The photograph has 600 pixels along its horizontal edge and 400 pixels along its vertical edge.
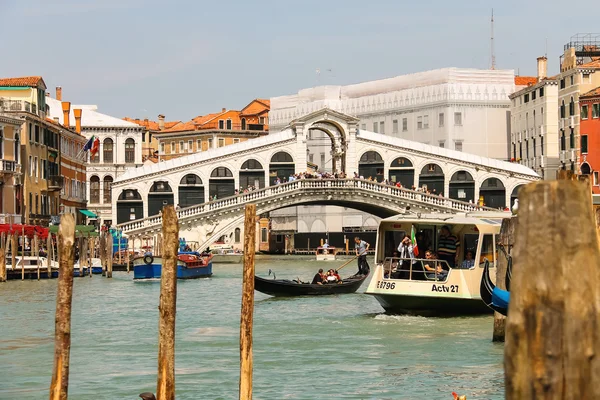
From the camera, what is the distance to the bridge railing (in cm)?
3819

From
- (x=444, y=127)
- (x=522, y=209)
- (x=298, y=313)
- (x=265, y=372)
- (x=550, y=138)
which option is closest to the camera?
(x=522, y=209)

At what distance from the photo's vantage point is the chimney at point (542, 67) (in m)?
48.7

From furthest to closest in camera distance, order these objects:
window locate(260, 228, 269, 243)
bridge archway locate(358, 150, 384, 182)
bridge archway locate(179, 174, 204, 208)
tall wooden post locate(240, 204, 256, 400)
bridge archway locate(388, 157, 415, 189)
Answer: window locate(260, 228, 269, 243), bridge archway locate(388, 157, 415, 189), bridge archway locate(358, 150, 384, 182), bridge archway locate(179, 174, 204, 208), tall wooden post locate(240, 204, 256, 400)

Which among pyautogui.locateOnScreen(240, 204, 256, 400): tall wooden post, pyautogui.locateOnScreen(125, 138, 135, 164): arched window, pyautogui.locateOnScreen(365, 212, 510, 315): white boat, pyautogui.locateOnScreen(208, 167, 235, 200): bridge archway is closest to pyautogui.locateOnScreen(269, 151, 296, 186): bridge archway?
pyautogui.locateOnScreen(208, 167, 235, 200): bridge archway

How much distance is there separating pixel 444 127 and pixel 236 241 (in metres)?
12.2

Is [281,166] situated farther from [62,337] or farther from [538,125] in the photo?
[62,337]

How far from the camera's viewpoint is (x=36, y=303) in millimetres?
21391

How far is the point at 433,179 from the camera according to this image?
141 feet

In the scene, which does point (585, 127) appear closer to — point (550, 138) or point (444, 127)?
point (550, 138)

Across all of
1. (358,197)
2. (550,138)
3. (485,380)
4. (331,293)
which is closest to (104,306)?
(331,293)

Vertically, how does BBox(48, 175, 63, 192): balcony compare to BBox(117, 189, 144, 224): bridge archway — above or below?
above

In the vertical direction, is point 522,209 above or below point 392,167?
below

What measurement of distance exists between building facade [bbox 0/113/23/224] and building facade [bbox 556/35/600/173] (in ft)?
54.6

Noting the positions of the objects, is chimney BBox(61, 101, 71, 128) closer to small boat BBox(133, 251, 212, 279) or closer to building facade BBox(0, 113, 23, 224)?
building facade BBox(0, 113, 23, 224)
